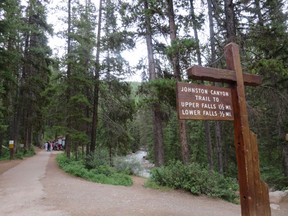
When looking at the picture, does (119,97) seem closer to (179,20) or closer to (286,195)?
(179,20)

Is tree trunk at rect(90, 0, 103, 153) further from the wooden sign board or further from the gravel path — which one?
the wooden sign board

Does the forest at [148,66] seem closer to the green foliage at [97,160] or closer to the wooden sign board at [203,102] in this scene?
the green foliage at [97,160]

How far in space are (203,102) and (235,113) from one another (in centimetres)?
72

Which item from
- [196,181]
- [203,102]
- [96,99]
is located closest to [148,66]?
[96,99]

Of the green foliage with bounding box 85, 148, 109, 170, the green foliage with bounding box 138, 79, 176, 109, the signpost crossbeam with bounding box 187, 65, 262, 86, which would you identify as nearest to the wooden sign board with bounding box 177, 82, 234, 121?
the signpost crossbeam with bounding box 187, 65, 262, 86

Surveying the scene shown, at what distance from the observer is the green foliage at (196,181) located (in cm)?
955

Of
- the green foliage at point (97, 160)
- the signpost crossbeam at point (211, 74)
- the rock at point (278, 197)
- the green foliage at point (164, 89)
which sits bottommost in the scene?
the rock at point (278, 197)

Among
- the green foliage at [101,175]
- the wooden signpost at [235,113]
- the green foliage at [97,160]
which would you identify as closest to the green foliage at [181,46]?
the wooden signpost at [235,113]

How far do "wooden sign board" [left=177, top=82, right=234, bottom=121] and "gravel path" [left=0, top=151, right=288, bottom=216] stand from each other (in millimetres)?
2859

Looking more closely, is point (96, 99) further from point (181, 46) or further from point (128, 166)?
point (181, 46)

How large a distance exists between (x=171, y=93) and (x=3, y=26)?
29.0 feet

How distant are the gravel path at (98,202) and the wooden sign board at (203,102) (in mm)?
2859

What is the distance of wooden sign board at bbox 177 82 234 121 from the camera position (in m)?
4.91

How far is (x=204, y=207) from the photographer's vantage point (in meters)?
8.05
